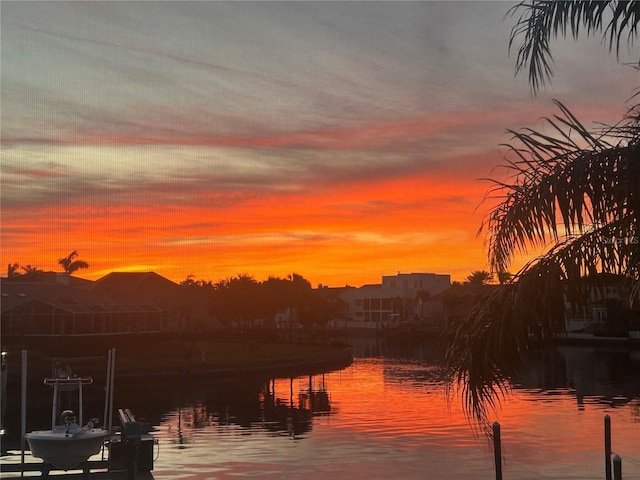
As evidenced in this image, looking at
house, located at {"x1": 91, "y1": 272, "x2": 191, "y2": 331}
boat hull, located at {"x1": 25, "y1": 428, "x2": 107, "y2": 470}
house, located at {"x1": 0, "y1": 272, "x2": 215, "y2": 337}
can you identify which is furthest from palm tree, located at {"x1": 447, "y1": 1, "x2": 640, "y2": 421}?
house, located at {"x1": 91, "y1": 272, "x2": 191, "y2": 331}

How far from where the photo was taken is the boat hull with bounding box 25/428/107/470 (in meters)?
16.0

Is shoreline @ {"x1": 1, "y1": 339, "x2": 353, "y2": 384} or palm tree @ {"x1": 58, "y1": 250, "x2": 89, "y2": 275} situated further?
palm tree @ {"x1": 58, "y1": 250, "x2": 89, "y2": 275}

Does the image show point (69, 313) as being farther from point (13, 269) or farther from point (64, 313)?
point (13, 269)

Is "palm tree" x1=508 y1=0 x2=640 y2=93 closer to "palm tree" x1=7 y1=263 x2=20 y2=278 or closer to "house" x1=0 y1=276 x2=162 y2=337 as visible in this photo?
"house" x1=0 y1=276 x2=162 y2=337

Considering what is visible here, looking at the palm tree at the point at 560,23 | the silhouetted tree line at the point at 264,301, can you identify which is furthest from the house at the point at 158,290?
the palm tree at the point at 560,23

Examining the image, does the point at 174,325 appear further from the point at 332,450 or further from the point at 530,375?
the point at 332,450

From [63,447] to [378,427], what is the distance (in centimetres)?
1770

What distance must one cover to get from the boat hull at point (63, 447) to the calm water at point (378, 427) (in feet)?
15.5

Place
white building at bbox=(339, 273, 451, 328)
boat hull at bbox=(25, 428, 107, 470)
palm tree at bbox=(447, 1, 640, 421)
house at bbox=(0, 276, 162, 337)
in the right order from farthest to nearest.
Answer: white building at bbox=(339, 273, 451, 328)
house at bbox=(0, 276, 162, 337)
boat hull at bbox=(25, 428, 107, 470)
palm tree at bbox=(447, 1, 640, 421)

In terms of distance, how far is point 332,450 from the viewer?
2588 cm

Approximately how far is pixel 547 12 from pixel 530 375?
165 ft

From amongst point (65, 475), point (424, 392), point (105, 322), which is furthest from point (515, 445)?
point (105, 322)

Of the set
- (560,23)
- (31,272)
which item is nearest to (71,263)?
(31,272)

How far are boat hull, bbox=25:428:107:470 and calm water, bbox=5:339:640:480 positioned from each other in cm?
472
